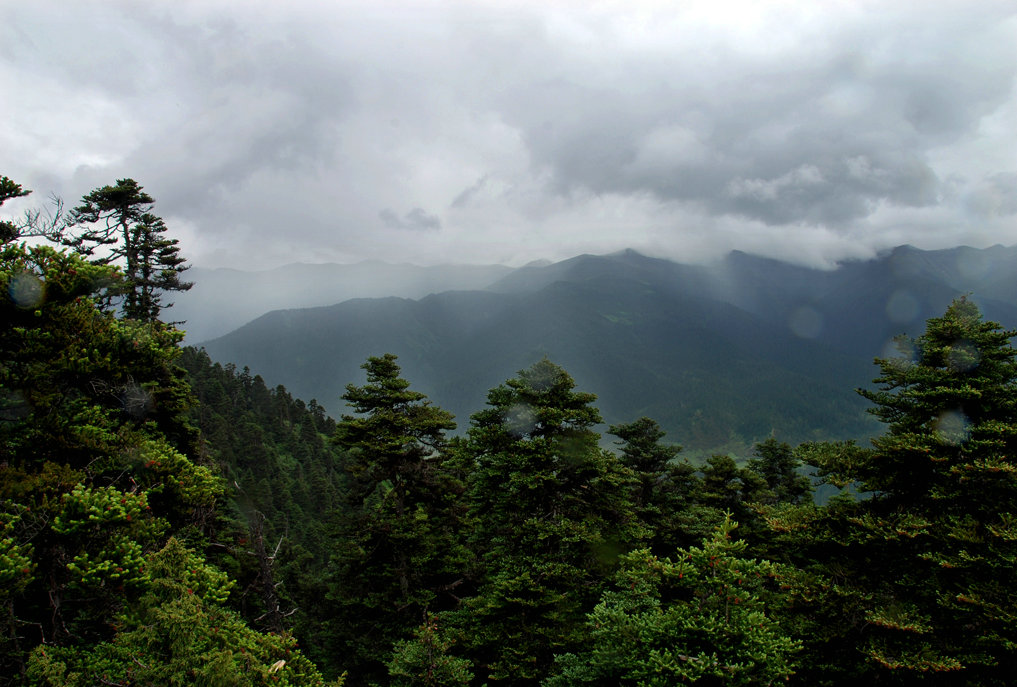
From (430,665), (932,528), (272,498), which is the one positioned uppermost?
(932,528)

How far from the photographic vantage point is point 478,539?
22.3 m

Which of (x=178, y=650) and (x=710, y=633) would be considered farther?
(x=710, y=633)

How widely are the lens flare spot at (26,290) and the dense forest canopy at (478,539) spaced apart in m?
0.08

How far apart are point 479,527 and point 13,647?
15.8 m

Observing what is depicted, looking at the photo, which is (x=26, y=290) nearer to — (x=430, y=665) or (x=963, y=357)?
(x=430, y=665)

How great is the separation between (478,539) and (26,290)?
18.3 m

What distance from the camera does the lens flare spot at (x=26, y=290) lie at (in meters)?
11.3

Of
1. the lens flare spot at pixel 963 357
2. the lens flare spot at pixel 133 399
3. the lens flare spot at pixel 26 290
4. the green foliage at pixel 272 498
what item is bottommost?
the green foliage at pixel 272 498

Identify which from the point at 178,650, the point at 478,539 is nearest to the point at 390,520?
the point at 478,539

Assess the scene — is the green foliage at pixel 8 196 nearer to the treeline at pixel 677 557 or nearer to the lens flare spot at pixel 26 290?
the lens flare spot at pixel 26 290

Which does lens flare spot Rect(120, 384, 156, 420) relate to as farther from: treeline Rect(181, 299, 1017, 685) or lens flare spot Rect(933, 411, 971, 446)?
lens flare spot Rect(933, 411, 971, 446)

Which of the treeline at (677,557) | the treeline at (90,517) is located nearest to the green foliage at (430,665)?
the treeline at (677,557)

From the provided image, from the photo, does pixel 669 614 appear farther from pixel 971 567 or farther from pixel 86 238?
pixel 86 238

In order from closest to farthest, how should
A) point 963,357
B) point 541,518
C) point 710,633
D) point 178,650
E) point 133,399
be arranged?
point 178,650, point 710,633, point 133,399, point 963,357, point 541,518
